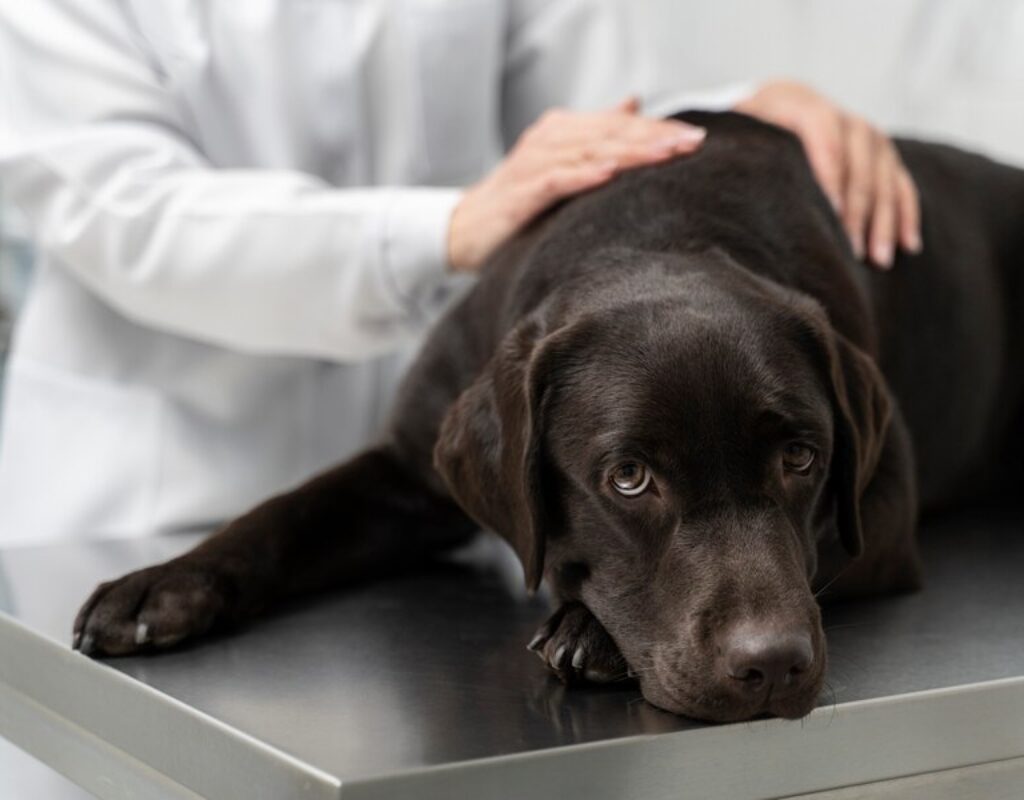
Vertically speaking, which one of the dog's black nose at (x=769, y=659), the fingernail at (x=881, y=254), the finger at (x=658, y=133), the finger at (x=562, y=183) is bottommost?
the fingernail at (x=881, y=254)

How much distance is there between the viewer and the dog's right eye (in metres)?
1.30

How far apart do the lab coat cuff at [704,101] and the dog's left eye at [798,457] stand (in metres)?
0.83

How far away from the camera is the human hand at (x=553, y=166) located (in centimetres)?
179

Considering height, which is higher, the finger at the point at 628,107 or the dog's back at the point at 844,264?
the finger at the point at 628,107

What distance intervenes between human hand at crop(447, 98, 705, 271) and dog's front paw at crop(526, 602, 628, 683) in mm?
646

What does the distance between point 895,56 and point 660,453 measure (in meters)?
1.90

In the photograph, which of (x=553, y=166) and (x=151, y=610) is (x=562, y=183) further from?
(x=151, y=610)

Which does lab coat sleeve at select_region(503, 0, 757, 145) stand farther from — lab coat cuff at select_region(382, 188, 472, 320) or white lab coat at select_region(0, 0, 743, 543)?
lab coat cuff at select_region(382, 188, 472, 320)

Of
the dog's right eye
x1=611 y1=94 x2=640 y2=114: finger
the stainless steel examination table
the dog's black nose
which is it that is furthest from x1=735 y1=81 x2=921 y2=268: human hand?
the dog's black nose

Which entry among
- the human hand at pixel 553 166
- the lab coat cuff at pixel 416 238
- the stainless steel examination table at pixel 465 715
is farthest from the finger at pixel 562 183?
the stainless steel examination table at pixel 465 715

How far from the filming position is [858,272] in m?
1.86

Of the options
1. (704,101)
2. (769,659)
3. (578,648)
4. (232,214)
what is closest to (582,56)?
(704,101)

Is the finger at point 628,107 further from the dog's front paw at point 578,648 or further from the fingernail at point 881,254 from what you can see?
the dog's front paw at point 578,648

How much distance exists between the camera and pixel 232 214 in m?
1.92
